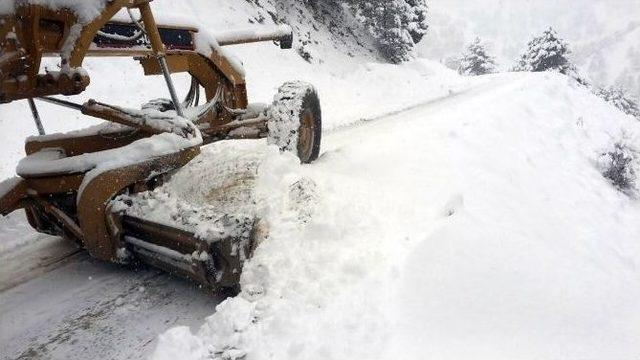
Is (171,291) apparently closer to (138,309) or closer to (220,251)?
(138,309)

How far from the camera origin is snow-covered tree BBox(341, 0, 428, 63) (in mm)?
18766

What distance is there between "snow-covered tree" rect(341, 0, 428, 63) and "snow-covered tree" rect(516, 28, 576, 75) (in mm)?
16633

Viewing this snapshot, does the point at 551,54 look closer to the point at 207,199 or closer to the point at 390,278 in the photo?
the point at 207,199

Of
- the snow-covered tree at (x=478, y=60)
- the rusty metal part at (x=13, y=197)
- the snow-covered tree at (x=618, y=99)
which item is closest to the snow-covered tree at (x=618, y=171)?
the rusty metal part at (x=13, y=197)

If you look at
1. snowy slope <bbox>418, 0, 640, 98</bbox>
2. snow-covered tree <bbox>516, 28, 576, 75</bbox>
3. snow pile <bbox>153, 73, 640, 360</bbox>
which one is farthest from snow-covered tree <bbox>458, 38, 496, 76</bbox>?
snowy slope <bbox>418, 0, 640, 98</bbox>

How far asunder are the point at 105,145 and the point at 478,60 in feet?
141

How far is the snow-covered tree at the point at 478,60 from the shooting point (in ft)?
139

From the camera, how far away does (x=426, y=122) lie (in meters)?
7.32

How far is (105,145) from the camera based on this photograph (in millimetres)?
4340

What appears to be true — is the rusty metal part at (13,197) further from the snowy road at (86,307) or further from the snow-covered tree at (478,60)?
the snow-covered tree at (478,60)

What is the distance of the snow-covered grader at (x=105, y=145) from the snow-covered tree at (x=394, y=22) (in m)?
15.4

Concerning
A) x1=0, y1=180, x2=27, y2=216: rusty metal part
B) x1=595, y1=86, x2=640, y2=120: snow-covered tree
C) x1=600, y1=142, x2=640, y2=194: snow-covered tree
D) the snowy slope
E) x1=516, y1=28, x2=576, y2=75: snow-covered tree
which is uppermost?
x1=0, y1=180, x2=27, y2=216: rusty metal part

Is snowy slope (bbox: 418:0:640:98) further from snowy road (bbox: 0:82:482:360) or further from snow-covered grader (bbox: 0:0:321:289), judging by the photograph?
snowy road (bbox: 0:82:482:360)

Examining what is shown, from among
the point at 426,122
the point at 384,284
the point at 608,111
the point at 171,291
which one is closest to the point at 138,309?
the point at 171,291
